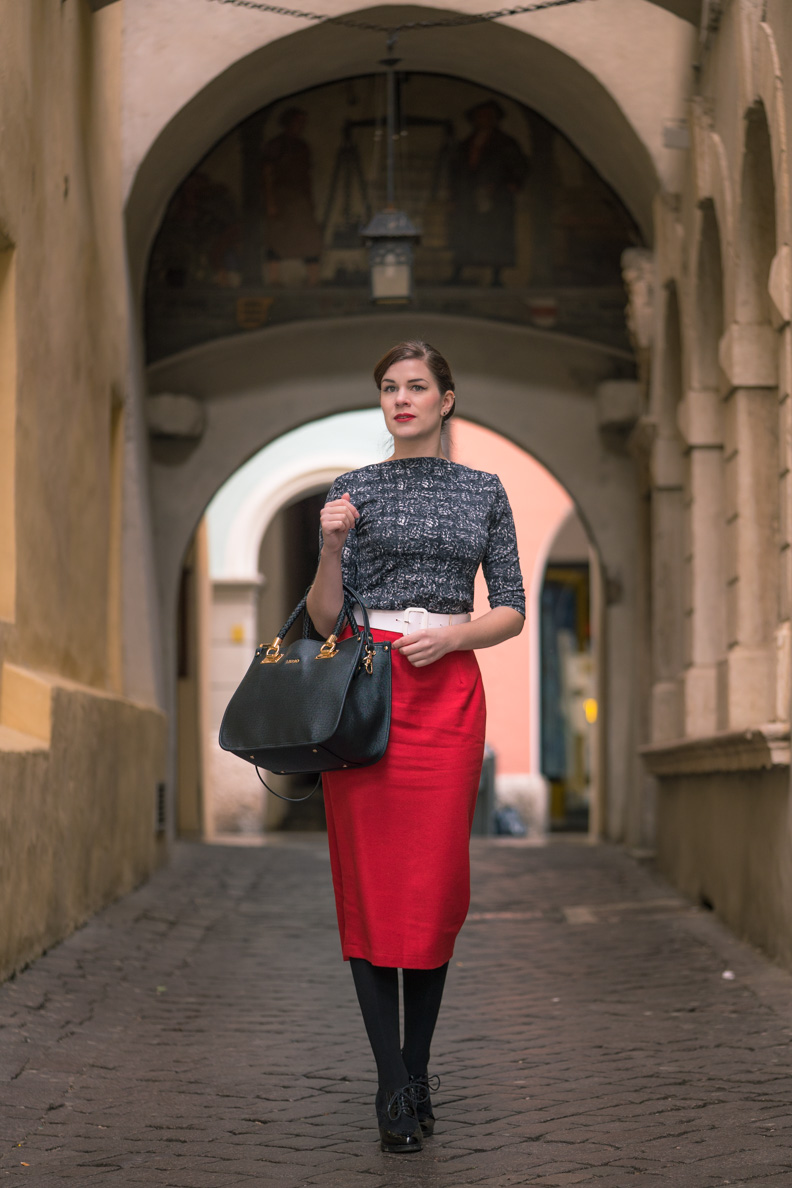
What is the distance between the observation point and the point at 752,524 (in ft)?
26.8

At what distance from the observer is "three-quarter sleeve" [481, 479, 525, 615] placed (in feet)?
12.9

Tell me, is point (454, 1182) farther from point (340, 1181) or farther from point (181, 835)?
point (181, 835)

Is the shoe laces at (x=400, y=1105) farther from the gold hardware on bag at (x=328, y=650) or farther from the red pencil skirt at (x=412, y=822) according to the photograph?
the gold hardware on bag at (x=328, y=650)

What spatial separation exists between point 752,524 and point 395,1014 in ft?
16.3

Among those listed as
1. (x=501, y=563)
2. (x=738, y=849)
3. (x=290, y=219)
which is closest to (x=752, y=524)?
(x=738, y=849)

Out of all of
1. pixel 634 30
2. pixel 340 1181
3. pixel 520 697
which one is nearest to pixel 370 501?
pixel 340 1181

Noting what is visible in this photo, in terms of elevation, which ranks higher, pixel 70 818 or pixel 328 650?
pixel 328 650

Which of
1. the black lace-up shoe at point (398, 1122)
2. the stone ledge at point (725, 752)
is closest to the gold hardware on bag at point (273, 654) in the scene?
the black lace-up shoe at point (398, 1122)

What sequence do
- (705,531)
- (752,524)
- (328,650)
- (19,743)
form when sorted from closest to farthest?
(328,650)
(19,743)
(752,524)
(705,531)

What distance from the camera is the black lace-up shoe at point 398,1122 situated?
3736mm

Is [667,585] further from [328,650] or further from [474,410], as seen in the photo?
[328,650]

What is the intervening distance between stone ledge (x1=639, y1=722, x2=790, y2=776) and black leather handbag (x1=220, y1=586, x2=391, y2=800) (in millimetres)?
3174

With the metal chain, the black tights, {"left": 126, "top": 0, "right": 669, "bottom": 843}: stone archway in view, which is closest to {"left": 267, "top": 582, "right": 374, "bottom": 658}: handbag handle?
the black tights

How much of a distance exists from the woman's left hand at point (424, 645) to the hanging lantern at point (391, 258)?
275 inches
